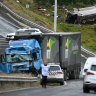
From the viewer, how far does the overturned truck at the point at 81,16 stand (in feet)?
228

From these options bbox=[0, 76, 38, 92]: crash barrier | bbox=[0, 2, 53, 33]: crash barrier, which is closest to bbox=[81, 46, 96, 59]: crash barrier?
bbox=[0, 2, 53, 33]: crash barrier

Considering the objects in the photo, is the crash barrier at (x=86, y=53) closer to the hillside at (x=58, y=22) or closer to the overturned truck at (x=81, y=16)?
the hillside at (x=58, y=22)

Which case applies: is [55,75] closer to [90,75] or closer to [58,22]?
[90,75]

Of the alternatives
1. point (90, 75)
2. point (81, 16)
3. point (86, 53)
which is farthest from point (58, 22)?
point (90, 75)

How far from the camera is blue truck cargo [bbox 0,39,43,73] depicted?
3095cm

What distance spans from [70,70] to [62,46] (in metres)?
2.17

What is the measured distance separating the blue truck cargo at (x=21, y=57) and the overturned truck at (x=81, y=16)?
124ft

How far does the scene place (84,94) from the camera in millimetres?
20156

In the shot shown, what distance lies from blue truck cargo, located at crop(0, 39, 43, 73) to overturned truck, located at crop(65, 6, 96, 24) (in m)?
37.8

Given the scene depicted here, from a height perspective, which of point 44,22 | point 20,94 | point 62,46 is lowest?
point 20,94

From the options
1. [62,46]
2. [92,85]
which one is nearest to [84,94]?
[92,85]

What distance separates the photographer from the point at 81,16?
69.8 metres

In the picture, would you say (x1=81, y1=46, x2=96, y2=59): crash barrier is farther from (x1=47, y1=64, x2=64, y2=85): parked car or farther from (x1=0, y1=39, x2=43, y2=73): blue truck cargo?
(x1=47, y1=64, x2=64, y2=85): parked car

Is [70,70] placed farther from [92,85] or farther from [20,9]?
[20,9]
